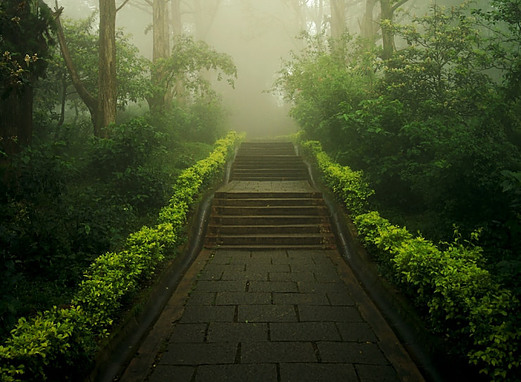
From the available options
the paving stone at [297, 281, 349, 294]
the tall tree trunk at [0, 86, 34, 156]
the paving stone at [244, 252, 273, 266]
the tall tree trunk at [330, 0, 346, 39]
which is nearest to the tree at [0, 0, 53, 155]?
the tall tree trunk at [0, 86, 34, 156]

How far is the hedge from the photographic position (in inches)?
121

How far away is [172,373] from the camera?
374cm

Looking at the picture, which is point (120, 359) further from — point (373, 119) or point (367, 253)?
point (373, 119)

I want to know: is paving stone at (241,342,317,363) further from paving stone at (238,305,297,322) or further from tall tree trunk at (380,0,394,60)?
tall tree trunk at (380,0,394,60)

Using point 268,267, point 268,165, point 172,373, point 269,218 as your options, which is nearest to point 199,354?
point 172,373

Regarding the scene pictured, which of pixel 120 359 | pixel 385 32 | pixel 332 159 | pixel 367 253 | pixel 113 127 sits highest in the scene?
pixel 385 32

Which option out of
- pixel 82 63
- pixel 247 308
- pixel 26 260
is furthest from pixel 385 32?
pixel 26 260

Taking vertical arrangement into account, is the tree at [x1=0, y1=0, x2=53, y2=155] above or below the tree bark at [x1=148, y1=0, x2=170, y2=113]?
below

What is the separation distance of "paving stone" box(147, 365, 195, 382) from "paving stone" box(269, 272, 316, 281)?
261 centimetres

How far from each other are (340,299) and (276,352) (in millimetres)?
1753

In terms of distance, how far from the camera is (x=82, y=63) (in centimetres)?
1173

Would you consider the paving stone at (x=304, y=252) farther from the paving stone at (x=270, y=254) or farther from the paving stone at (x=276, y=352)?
the paving stone at (x=276, y=352)

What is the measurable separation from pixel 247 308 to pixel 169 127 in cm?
1013

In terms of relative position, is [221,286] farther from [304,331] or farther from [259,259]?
[304,331]
